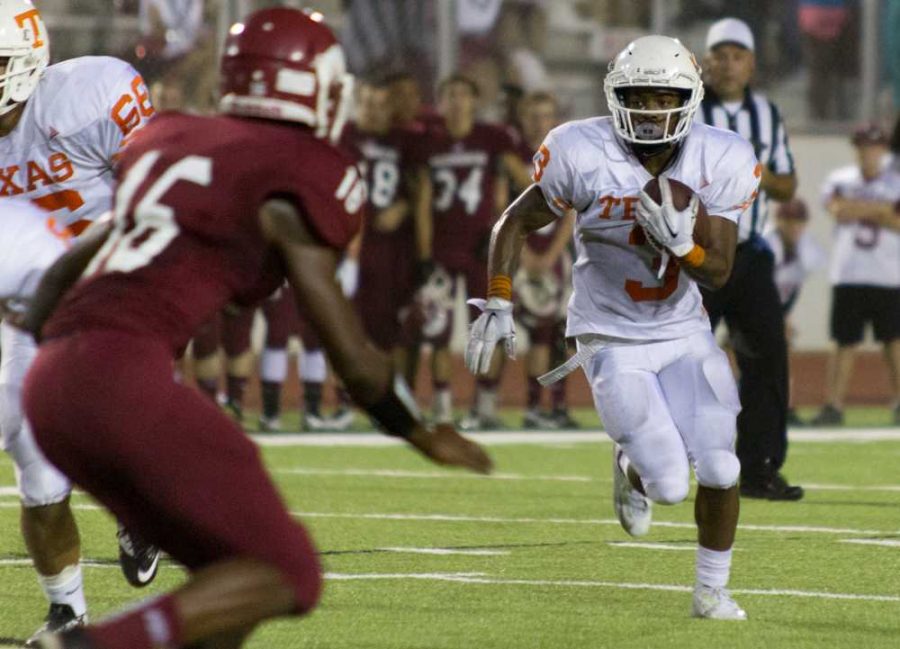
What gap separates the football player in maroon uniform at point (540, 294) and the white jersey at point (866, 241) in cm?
182

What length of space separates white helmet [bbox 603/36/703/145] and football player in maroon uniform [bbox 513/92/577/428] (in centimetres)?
551

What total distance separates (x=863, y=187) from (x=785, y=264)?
26.1 inches

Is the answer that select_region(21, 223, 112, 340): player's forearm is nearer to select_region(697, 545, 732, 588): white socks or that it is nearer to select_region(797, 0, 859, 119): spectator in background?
select_region(697, 545, 732, 588): white socks

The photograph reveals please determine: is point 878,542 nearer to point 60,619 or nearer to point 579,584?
point 579,584

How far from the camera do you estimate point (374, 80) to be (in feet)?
35.4

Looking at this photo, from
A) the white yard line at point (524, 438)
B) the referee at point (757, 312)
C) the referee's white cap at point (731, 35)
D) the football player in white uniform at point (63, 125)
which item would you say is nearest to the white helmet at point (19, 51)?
the football player in white uniform at point (63, 125)

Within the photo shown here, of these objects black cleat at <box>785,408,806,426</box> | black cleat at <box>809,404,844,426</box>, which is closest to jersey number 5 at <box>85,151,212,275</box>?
black cleat at <box>785,408,806,426</box>

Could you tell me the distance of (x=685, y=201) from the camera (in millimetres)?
5051

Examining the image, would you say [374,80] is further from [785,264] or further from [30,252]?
[30,252]

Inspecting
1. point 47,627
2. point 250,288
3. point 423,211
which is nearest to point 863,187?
point 423,211

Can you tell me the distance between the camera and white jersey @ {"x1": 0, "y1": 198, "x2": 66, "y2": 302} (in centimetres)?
416

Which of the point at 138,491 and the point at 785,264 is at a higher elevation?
the point at 138,491

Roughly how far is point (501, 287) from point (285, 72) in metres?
2.08

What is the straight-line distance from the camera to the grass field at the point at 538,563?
482 centimetres
